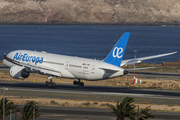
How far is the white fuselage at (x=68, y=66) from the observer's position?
211 feet

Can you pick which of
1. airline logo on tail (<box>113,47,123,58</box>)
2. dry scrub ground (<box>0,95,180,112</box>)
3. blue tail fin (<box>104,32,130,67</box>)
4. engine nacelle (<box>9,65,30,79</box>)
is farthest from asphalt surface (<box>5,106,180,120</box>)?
engine nacelle (<box>9,65,30,79</box>)

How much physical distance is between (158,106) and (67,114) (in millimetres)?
15129

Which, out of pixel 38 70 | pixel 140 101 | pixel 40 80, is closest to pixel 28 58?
pixel 38 70

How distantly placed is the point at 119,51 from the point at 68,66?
11657 mm

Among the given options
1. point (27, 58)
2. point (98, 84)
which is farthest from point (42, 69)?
point (98, 84)

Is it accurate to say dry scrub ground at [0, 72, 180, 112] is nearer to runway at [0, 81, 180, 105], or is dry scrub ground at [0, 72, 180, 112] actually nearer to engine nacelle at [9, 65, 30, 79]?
runway at [0, 81, 180, 105]

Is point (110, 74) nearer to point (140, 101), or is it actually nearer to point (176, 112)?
point (140, 101)

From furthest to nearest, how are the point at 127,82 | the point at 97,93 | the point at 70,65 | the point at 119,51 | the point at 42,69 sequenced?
the point at 127,82 < the point at 42,69 < the point at 70,65 < the point at 97,93 < the point at 119,51

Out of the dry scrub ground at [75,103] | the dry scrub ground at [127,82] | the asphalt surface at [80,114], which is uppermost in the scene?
the dry scrub ground at [127,82]

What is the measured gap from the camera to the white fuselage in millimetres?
64375


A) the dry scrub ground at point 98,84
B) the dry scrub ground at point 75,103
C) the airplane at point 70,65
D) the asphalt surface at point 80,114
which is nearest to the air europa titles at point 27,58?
the airplane at point 70,65

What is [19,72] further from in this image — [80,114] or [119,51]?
[80,114]

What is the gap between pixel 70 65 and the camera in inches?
2731

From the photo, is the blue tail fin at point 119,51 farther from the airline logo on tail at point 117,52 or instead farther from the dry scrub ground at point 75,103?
the dry scrub ground at point 75,103
